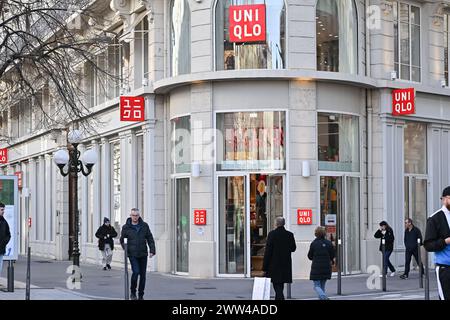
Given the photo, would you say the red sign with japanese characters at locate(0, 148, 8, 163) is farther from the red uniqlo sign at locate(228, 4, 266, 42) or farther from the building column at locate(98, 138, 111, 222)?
the red uniqlo sign at locate(228, 4, 266, 42)

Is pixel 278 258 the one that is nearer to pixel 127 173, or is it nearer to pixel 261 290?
pixel 261 290

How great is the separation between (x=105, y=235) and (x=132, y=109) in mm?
4486

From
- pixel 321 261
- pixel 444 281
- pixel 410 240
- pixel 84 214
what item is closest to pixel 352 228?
pixel 410 240

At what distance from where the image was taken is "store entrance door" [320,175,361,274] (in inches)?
974

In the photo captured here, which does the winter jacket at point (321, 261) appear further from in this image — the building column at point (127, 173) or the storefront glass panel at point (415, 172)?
the building column at point (127, 173)

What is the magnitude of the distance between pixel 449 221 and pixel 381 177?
53.8 feet

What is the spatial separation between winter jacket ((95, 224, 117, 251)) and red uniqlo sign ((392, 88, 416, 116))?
1017 centimetres

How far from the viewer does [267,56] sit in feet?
79.9

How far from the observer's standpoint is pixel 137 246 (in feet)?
57.5

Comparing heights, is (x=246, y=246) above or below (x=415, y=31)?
below

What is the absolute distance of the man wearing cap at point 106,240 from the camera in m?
28.9

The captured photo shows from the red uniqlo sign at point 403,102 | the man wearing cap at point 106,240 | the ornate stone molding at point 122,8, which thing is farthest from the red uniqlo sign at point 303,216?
the ornate stone molding at point 122,8
